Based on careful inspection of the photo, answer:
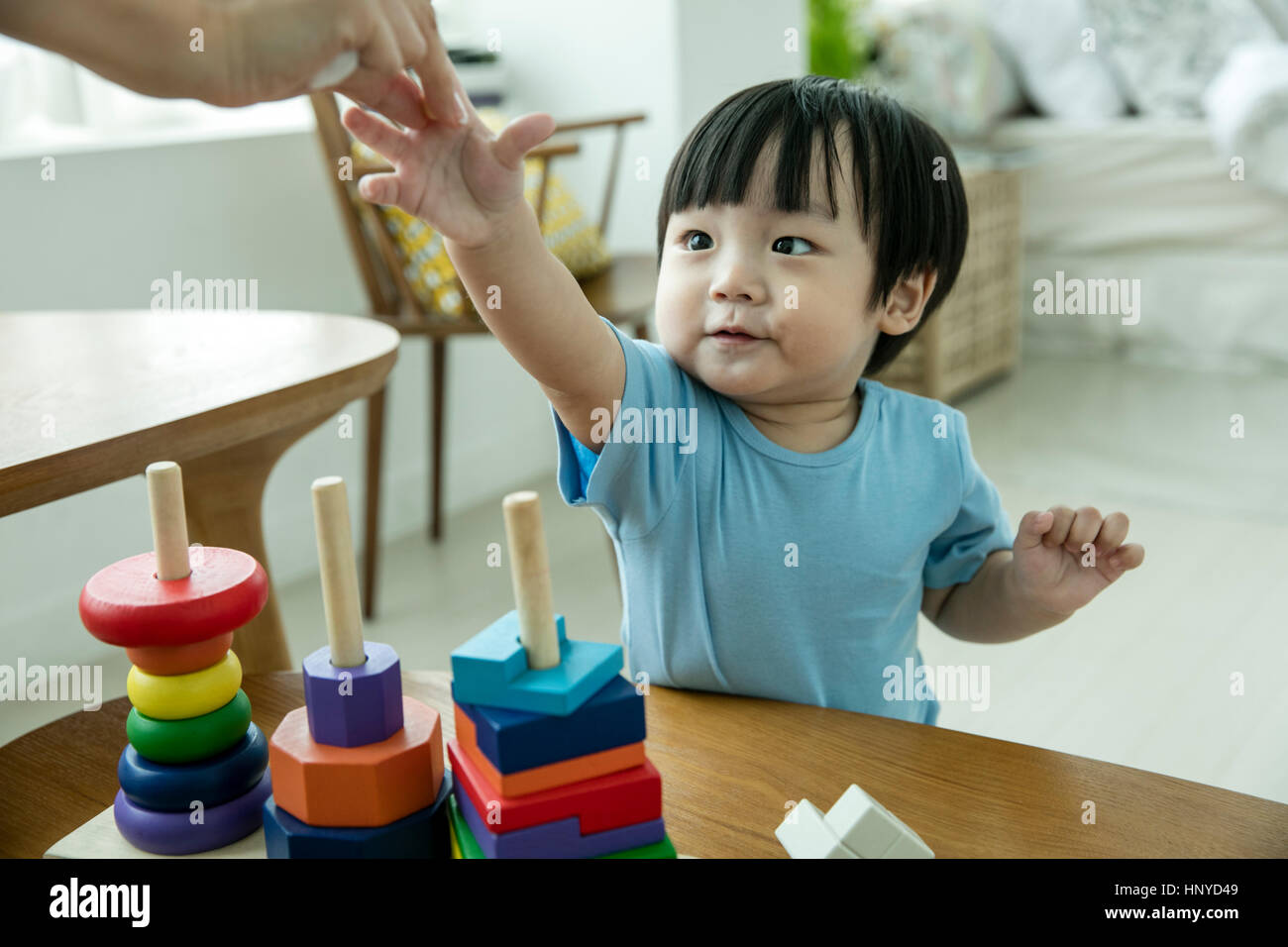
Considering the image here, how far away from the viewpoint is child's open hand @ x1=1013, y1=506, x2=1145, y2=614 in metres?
0.88

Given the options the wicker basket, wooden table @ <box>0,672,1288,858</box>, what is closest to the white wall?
the wicker basket

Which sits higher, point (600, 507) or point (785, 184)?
point (785, 184)

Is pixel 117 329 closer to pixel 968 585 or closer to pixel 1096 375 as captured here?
pixel 968 585

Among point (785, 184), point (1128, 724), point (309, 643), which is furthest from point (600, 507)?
point (309, 643)

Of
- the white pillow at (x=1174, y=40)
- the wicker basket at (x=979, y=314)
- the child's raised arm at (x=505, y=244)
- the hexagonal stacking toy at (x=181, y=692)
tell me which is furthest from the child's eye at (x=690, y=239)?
the white pillow at (x=1174, y=40)

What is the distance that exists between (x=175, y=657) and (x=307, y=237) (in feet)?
6.33

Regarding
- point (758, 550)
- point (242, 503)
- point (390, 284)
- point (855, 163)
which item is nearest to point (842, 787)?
point (758, 550)

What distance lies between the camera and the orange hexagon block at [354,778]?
21.3 inches

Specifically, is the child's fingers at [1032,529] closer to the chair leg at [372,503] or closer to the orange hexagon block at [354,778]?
the orange hexagon block at [354,778]

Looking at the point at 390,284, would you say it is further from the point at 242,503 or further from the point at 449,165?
the point at 449,165

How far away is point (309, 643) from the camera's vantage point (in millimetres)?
2137

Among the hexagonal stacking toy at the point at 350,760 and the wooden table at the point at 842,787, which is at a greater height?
the hexagonal stacking toy at the point at 350,760

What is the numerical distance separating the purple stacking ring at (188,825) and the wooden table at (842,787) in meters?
0.08
